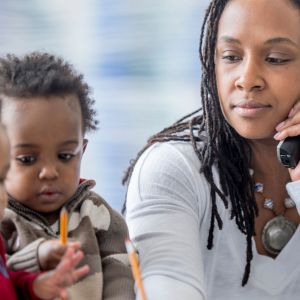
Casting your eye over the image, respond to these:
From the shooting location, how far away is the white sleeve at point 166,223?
1.21 m

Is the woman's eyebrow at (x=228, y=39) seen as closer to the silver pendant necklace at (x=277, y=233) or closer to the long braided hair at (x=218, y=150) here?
the long braided hair at (x=218, y=150)

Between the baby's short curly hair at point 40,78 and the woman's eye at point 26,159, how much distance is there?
94 mm

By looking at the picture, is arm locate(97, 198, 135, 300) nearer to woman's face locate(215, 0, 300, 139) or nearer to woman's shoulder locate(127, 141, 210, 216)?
woman's shoulder locate(127, 141, 210, 216)

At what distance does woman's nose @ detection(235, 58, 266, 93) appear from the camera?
1.33 m

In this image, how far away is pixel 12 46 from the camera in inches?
72.6

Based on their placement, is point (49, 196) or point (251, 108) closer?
point (49, 196)

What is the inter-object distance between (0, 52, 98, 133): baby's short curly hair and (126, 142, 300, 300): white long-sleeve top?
25 centimetres

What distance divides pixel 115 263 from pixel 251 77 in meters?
0.42

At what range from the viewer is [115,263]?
1146 millimetres

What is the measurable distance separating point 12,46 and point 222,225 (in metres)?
0.75

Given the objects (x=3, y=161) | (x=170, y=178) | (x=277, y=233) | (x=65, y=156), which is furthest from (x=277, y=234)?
(x=3, y=161)

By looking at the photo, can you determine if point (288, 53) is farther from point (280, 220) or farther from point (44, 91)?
point (44, 91)

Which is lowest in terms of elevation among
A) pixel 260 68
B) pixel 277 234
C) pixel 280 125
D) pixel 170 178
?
pixel 277 234

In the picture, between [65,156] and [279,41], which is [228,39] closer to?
[279,41]
